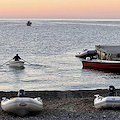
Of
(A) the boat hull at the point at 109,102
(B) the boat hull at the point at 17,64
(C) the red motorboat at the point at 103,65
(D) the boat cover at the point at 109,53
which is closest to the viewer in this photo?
(A) the boat hull at the point at 109,102

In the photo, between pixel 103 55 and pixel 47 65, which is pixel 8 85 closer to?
pixel 47 65

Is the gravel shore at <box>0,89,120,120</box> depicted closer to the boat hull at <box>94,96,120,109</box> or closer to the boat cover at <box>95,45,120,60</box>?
the boat hull at <box>94,96,120,109</box>

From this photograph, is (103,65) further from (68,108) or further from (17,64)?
(68,108)

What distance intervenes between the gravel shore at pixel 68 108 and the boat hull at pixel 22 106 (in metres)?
0.27

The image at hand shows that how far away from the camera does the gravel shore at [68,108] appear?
16781 mm

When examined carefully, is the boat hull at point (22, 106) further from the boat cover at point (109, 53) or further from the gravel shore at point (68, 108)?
the boat cover at point (109, 53)

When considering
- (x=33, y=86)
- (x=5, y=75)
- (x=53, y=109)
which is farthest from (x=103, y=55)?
(x=53, y=109)

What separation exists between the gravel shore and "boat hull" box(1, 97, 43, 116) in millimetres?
273

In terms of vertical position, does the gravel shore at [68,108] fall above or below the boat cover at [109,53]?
below

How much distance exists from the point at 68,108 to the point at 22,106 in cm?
326

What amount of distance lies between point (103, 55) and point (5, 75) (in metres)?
17.8

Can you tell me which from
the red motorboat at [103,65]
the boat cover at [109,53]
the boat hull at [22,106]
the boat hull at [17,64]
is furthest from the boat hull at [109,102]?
→ the boat cover at [109,53]

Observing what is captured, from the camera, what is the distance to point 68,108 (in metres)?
19.0

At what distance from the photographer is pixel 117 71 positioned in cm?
3869
